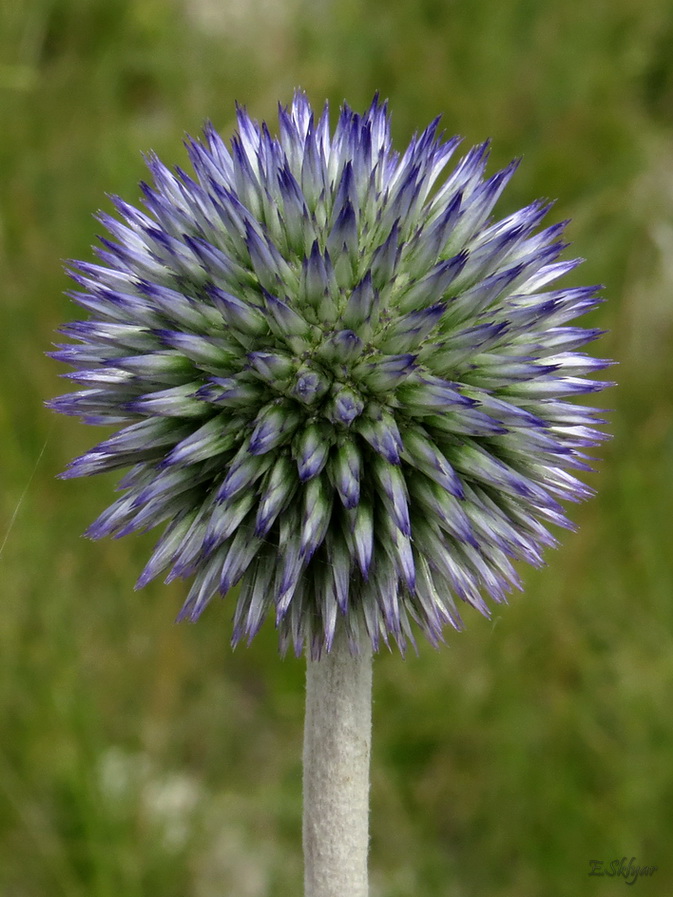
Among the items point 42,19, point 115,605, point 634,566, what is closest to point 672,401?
point 634,566

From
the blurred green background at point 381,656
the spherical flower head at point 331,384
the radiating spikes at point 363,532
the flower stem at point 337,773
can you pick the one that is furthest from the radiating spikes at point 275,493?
the blurred green background at point 381,656

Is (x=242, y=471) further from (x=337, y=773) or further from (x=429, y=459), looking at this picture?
(x=337, y=773)

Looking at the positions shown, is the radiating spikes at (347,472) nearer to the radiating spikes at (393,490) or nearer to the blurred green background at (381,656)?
the radiating spikes at (393,490)

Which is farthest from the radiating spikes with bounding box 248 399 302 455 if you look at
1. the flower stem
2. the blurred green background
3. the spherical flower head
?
the blurred green background

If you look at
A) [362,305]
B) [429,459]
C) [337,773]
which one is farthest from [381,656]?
[362,305]

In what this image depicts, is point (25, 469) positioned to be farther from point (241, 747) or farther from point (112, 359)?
point (112, 359)
